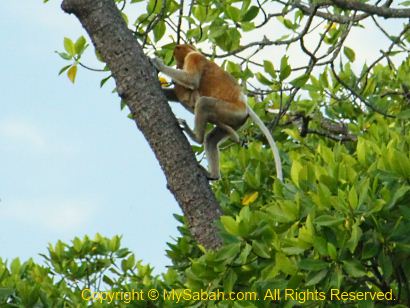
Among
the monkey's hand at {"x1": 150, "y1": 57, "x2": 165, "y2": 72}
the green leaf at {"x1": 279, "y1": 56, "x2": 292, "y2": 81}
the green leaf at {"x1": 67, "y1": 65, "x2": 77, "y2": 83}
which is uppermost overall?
the monkey's hand at {"x1": 150, "y1": 57, "x2": 165, "y2": 72}

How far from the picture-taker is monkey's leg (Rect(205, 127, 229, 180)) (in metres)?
6.11

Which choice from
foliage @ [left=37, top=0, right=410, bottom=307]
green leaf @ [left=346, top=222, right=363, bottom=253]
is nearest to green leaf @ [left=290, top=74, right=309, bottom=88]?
foliage @ [left=37, top=0, right=410, bottom=307]

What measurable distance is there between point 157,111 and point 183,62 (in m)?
1.91

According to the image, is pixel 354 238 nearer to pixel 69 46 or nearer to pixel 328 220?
pixel 328 220

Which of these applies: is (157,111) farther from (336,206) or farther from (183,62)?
(183,62)

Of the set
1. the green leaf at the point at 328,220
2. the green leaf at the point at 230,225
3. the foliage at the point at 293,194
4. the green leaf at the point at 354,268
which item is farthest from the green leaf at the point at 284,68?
the green leaf at the point at 354,268

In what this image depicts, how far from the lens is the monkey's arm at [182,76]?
632 cm

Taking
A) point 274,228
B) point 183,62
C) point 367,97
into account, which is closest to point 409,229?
point 274,228

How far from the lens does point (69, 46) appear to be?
572 cm

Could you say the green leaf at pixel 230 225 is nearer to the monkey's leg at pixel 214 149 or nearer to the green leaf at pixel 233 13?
the monkey's leg at pixel 214 149

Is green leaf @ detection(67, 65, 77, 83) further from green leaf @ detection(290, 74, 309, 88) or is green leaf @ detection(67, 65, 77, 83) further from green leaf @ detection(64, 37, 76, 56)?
green leaf @ detection(290, 74, 309, 88)

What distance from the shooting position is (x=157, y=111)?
15.8 feet

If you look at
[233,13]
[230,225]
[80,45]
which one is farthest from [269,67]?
[230,225]

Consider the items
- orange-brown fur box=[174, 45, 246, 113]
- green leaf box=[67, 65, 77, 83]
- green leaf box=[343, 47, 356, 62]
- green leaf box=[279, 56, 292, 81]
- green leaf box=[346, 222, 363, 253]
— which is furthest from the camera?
green leaf box=[343, 47, 356, 62]
